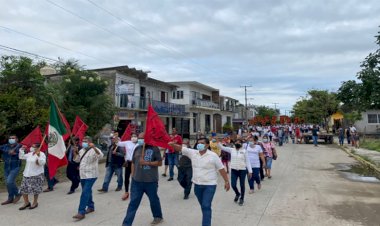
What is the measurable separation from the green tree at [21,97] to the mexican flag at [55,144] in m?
4.99

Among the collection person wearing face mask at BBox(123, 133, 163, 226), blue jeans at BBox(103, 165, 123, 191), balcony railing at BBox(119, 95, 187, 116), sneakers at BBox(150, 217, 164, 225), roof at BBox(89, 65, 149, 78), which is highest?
roof at BBox(89, 65, 149, 78)

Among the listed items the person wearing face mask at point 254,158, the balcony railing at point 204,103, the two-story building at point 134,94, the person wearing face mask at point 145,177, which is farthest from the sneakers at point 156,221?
the balcony railing at point 204,103

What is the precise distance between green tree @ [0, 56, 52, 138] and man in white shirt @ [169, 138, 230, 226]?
8881 millimetres

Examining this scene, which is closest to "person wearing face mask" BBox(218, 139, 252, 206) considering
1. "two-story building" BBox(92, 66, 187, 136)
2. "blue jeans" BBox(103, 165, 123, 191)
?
"blue jeans" BBox(103, 165, 123, 191)

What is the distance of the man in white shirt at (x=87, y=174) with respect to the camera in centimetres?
645

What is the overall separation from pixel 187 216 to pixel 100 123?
1305 centimetres

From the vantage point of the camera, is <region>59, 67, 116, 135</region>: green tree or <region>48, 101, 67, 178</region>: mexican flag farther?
<region>59, 67, 116, 135</region>: green tree

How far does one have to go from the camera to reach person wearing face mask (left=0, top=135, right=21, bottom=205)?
313 inches

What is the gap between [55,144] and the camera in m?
7.75

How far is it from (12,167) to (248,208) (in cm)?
580

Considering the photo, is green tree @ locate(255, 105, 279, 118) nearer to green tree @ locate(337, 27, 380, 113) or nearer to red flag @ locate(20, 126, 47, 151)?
green tree @ locate(337, 27, 380, 113)

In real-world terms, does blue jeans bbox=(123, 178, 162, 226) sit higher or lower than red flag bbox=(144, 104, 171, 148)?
lower

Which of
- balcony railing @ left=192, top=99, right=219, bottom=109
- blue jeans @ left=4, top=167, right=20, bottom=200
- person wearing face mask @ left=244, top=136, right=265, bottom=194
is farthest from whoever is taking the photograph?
balcony railing @ left=192, top=99, right=219, bottom=109

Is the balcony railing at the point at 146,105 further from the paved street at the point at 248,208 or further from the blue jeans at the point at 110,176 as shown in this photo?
the blue jeans at the point at 110,176
